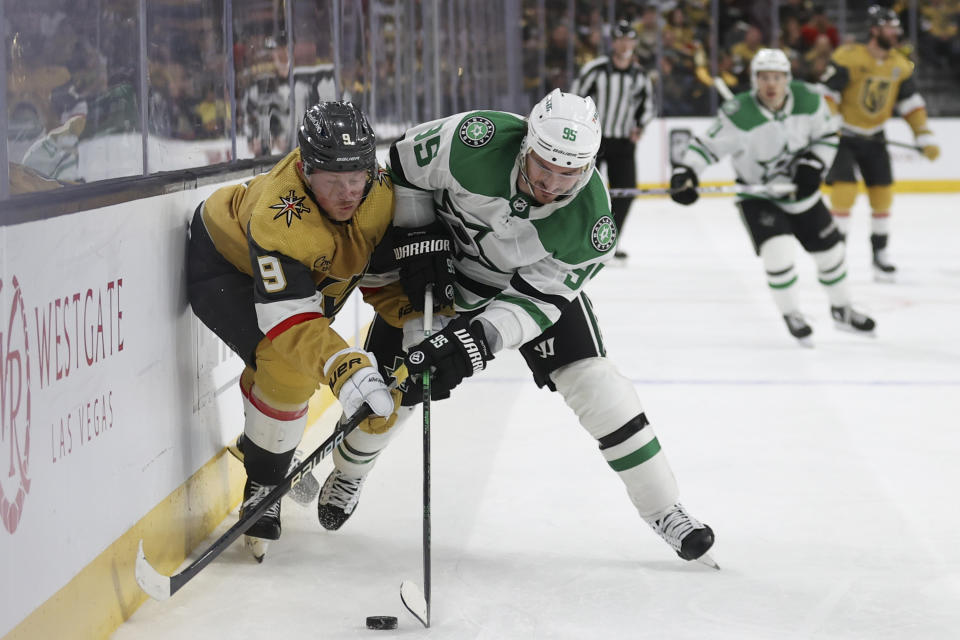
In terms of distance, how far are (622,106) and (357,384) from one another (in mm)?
5535

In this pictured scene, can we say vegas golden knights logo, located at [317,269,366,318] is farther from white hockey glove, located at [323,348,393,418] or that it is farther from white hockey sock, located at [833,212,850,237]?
white hockey sock, located at [833,212,850,237]

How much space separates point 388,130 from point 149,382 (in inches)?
137

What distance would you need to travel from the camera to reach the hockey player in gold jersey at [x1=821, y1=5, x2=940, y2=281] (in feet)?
22.5

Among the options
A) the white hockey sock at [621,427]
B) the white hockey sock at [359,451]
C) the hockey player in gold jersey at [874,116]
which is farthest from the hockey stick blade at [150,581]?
the hockey player in gold jersey at [874,116]

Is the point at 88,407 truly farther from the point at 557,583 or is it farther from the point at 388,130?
the point at 388,130

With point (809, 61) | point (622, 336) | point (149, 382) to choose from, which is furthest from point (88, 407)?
point (809, 61)

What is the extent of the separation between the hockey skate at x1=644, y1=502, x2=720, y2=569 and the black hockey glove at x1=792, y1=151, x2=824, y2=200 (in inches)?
104

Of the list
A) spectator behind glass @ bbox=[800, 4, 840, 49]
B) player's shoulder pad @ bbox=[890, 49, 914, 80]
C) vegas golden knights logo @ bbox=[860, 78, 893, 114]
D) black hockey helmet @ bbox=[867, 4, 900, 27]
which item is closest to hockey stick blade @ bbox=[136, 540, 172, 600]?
vegas golden knights logo @ bbox=[860, 78, 893, 114]

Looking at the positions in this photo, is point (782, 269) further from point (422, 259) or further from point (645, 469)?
point (422, 259)

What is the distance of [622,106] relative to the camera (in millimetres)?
7453

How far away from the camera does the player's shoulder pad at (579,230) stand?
2.50 m

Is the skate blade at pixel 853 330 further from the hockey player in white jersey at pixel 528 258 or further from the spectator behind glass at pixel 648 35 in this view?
the spectator behind glass at pixel 648 35

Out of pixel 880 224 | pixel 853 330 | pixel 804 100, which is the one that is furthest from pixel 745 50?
pixel 804 100

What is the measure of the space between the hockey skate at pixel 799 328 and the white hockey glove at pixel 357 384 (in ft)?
10.5
